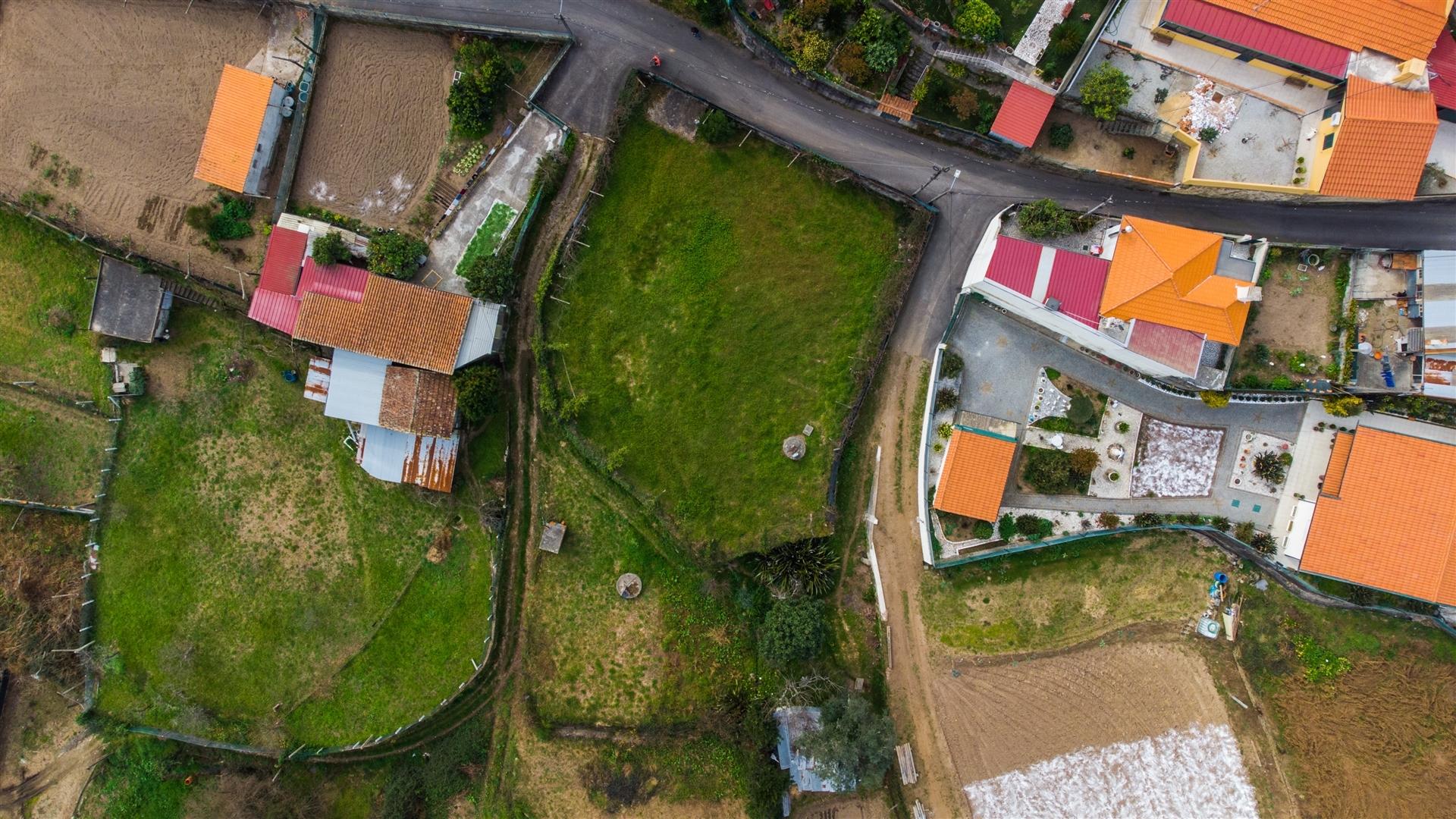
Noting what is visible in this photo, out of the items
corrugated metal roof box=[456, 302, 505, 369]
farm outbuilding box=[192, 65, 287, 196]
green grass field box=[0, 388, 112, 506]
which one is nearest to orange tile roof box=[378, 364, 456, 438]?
corrugated metal roof box=[456, 302, 505, 369]

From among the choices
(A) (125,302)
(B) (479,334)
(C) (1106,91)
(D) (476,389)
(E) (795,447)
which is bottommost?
(A) (125,302)

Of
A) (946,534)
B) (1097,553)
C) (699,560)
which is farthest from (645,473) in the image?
(1097,553)

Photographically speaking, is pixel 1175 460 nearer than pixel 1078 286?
No

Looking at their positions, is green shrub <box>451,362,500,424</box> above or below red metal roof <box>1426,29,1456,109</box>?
below

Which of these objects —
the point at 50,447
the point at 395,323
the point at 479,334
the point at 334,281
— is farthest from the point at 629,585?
the point at 50,447

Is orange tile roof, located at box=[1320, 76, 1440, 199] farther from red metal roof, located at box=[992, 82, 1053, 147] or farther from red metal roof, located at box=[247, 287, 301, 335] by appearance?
red metal roof, located at box=[247, 287, 301, 335]

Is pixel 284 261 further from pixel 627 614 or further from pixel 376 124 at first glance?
pixel 627 614
